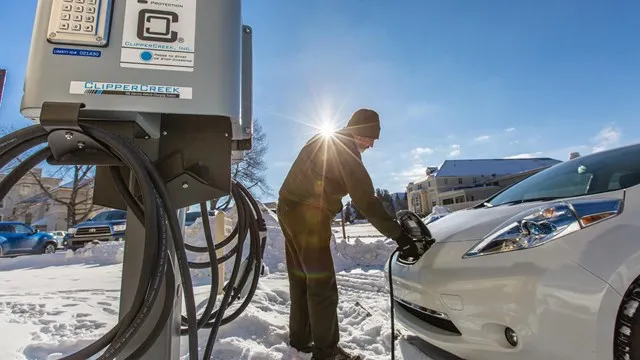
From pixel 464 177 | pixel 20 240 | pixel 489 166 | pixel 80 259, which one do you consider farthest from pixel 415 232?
pixel 489 166

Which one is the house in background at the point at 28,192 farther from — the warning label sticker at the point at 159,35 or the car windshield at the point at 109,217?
the warning label sticker at the point at 159,35

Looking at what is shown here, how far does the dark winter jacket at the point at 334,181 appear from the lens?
2117 mm

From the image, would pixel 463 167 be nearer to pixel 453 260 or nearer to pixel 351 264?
pixel 351 264

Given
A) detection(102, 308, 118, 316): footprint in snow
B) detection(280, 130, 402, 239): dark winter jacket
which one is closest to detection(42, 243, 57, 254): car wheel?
detection(102, 308, 118, 316): footprint in snow

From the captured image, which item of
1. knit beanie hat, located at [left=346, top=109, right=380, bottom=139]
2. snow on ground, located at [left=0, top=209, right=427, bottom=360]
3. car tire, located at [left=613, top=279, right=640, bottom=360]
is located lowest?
snow on ground, located at [left=0, top=209, right=427, bottom=360]

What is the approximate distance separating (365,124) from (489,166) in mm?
51223

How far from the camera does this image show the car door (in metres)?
13.4

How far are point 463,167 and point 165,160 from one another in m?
52.1

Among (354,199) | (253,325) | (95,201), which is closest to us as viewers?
(95,201)

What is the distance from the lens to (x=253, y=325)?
2756mm

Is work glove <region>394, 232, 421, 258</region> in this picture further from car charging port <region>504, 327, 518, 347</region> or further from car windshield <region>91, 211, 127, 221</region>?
car windshield <region>91, 211, 127, 221</region>

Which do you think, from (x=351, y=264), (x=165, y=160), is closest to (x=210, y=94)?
(x=165, y=160)

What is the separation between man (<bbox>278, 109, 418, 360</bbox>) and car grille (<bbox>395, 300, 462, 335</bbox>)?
367 mm

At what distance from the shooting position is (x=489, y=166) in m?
48.0
